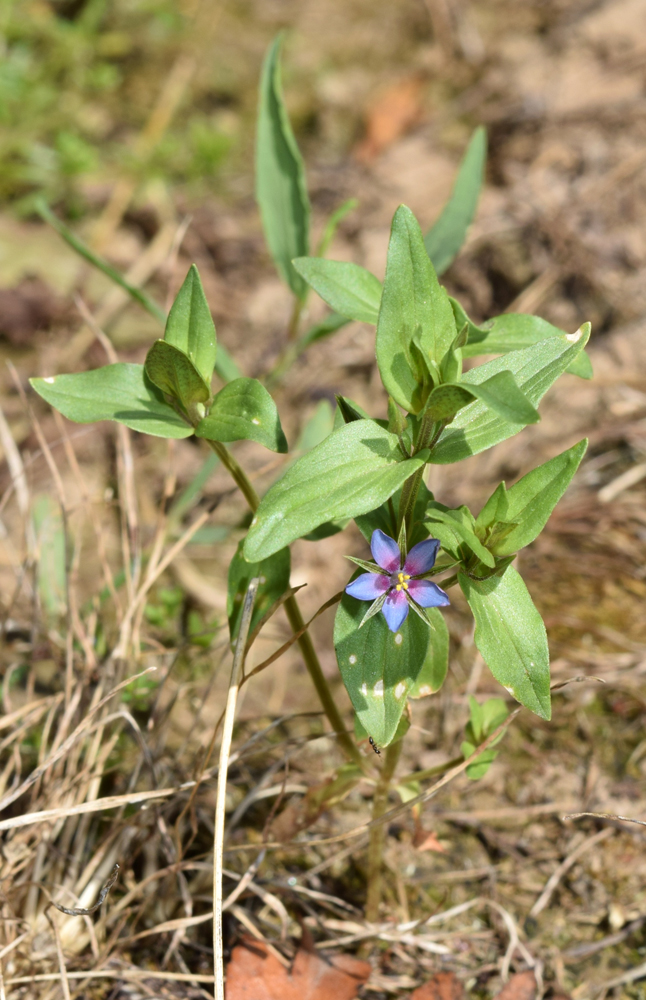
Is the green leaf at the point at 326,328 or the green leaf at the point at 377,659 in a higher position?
the green leaf at the point at 326,328

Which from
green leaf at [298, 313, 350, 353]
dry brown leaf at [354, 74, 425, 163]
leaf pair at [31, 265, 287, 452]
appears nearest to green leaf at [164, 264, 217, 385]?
leaf pair at [31, 265, 287, 452]

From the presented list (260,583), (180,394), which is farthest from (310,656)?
(180,394)

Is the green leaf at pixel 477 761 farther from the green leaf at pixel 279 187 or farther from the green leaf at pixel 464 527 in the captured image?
the green leaf at pixel 279 187

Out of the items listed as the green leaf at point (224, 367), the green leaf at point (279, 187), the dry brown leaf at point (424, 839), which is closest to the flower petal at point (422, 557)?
the dry brown leaf at point (424, 839)

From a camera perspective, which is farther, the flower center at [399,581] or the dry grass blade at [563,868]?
the dry grass blade at [563,868]

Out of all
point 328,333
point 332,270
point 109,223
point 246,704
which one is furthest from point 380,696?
point 109,223

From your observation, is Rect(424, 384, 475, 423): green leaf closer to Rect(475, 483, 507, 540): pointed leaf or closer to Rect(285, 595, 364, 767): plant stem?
Rect(475, 483, 507, 540): pointed leaf
